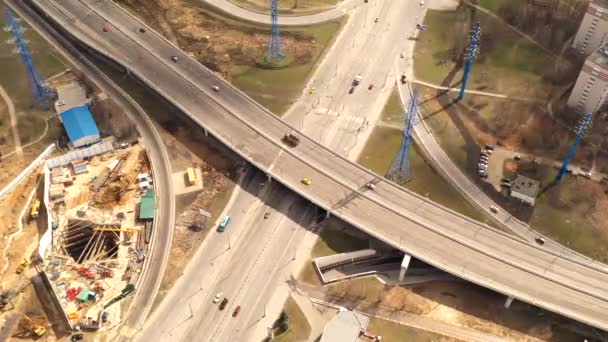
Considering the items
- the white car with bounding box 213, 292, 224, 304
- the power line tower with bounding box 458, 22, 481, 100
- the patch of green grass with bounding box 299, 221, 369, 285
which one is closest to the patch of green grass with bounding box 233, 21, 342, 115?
the patch of green grass with bounding box 299, 221, 369, 285

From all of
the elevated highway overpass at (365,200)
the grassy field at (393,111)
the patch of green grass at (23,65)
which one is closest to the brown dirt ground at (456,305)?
the elevated highway overpass at (365,200)

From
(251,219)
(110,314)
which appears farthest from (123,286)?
(251,219)

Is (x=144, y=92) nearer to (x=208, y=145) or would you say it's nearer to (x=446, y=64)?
(x=208, y=145)

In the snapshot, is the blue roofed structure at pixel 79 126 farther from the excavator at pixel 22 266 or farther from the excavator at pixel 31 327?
the excavator at pixel 31 327

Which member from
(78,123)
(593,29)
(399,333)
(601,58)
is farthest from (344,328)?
(593,29)

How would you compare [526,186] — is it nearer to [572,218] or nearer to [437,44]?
[572,218]

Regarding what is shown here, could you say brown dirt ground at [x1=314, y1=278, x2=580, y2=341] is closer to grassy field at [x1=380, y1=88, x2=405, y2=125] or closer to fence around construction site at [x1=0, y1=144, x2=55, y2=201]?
grassy field at [x1=380, y1=88, x2=405, y2=125]

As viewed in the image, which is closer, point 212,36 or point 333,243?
point 333,243
